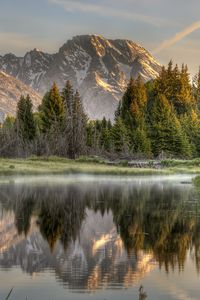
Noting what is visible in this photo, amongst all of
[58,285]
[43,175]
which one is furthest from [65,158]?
[58,285]

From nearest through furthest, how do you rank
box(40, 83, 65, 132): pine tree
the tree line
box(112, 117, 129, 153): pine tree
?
the tree line, box(112, 117, 129, 153): pine tree, box(40, 83, 65, 132): pine tree

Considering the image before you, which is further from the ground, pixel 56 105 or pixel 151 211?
pixel 56 105

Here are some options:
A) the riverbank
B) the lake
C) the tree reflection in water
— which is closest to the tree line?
the riverbank

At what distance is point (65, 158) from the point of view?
8669cm

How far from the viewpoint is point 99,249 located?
1991 cm

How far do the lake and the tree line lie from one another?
53202 millimetres

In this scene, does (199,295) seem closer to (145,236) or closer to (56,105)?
(145,236)

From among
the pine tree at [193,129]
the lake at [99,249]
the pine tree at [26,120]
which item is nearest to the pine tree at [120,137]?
the pine tree at [193,129]

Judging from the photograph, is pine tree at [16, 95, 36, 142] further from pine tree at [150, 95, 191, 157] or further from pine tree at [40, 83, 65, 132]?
pine tree at [150, 95, 191, 157]

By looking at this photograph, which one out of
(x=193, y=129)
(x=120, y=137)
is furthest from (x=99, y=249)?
(x=193, y=129)

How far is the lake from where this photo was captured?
47.4 feet

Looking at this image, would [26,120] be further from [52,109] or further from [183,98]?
[183,98]

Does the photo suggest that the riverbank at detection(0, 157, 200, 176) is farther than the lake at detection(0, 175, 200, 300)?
Yes

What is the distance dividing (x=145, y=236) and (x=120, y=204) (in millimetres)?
13181
